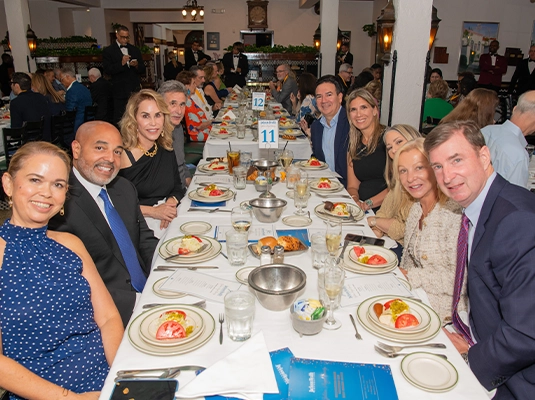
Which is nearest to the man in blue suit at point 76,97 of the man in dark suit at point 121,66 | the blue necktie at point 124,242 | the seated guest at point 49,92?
the seated guest at point 49,92

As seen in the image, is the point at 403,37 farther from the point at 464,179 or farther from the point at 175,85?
the point at 464,179

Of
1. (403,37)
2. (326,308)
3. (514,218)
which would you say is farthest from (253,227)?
(403,37)

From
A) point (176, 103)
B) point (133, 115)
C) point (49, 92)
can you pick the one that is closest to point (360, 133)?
point (176, 103)

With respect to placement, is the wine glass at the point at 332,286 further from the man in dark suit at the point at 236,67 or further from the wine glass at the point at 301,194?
the man in dark suit at the point at 236,67

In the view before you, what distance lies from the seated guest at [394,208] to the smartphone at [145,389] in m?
1.62

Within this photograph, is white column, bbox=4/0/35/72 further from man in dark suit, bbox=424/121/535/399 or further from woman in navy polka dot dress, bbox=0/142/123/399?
man in dark suit, bbox=424/121/535/399

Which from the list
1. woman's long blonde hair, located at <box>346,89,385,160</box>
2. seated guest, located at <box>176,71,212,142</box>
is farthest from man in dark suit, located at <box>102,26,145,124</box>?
woman's long blonde hair, located at <box>346,89,385,160</box>

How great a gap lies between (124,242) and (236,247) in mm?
672

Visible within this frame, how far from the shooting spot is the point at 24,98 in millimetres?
5641

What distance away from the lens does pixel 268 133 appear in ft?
10.9

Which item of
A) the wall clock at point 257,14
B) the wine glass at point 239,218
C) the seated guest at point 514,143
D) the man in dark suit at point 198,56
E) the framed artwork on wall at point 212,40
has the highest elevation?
the wall clock at point 257,14

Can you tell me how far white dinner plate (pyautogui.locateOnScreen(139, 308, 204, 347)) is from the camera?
4.26 ft

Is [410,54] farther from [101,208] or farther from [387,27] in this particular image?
[101,208]

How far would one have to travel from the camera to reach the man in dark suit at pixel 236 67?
10586mm
